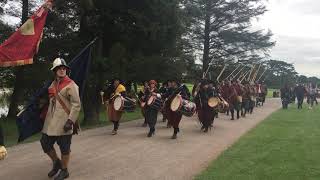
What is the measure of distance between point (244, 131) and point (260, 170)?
786 centimetres

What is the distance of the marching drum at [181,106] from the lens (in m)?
15.4

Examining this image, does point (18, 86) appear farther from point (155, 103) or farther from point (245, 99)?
point (245, 99)

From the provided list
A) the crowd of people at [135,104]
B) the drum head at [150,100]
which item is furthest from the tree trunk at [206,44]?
the drum head at [150,100]

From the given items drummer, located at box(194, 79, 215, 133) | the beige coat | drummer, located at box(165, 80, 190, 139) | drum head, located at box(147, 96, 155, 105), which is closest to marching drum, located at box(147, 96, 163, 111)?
drum head, located at box(147, 96, 155, 105)

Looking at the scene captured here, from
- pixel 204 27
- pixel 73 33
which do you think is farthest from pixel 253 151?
pixel 204 27

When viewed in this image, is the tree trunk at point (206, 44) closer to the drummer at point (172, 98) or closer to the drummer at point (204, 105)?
the drummer at point (204, 105)

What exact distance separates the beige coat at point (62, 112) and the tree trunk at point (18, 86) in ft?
42.5

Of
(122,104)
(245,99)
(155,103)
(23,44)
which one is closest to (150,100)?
(155,103)

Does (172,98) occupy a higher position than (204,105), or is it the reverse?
(172,98)

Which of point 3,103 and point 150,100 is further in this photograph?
point 3,103

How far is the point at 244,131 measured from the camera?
17750mm

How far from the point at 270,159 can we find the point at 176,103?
4839 mm

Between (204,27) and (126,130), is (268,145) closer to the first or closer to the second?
(126,130)

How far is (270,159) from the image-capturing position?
1121cm
